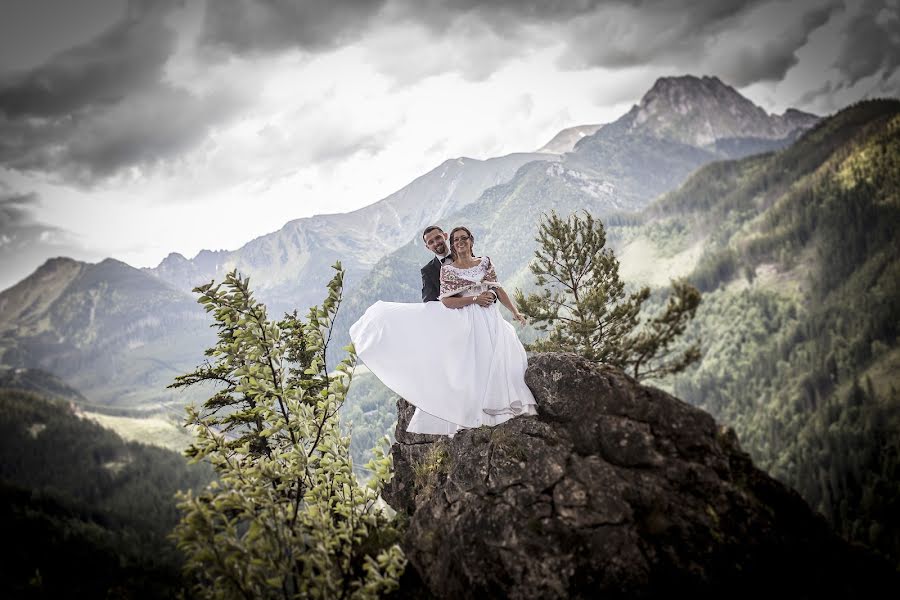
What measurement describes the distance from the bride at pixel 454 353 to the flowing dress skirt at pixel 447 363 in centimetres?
2

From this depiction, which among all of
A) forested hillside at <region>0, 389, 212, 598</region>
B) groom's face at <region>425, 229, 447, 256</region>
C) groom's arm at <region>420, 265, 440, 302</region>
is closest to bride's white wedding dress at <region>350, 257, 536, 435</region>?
groom's arm at <region>420, 265, 440, 302</region>

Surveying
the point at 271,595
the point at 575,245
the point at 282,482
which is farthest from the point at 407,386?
the point at 575,245

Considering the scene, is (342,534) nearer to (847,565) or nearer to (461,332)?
(461,332)

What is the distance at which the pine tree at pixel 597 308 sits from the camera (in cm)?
1723

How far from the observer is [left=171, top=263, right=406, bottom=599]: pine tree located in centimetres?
332

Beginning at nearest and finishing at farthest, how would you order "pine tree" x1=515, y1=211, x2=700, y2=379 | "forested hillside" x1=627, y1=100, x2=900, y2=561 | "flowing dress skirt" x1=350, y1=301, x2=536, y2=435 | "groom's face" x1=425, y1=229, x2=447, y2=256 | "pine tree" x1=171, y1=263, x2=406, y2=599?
"pine tree" x1=171, y1=263, x2=406, y2=599 → "flowing dress skirt" x1=350, y1=301, x2=536, y2=435 → "groom's face" x1=425, y1=229, x2=447, y2=256 → "pine tree" x1=515, y1=211, x2=700, y2=379 → "forested hillside" x1=627, y1=100, x2=900, y2=561

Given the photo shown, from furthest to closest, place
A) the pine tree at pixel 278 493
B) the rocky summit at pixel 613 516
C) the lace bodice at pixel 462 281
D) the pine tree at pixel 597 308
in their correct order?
1. the pine tree at pixel 597 308
2. the lace bodice at pixel 462 281
3. the rocky summit at pixel 613 516
4. the pine tree at pixel 278 493

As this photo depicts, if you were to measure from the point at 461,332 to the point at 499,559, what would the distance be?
13.1ft

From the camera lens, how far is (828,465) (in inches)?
4567

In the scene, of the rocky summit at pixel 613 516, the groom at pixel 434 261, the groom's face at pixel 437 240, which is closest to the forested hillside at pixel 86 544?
the groom at pixel 434 261

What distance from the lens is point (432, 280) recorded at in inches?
380

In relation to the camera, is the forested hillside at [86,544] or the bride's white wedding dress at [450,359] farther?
the forested hillside at [86,544]

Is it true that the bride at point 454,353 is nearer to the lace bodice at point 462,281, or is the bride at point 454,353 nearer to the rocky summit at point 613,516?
the lace bodice at point 462,281

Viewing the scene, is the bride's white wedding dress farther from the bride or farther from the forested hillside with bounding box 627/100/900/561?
the forested hillside with bounding box 627/100/900/561
